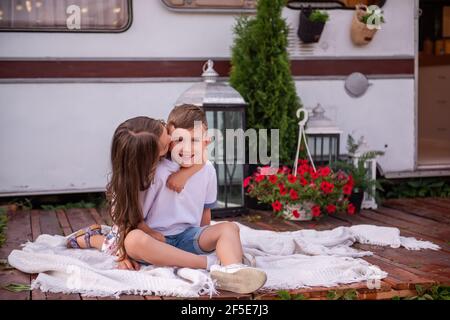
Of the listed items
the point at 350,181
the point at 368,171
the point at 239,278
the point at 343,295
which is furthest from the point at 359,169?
the point at 239,278

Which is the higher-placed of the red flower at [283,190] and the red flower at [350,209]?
the red flower at [283,190]

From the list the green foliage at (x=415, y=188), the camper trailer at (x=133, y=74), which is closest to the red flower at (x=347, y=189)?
the camper trailer at (x=133, y=74)

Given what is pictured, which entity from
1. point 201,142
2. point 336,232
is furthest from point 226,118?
point 201,142

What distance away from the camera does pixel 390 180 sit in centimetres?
614

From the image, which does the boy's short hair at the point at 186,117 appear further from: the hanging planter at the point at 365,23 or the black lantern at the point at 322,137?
the hanging planter at the point at 365,23

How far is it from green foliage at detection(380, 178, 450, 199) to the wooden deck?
26cm

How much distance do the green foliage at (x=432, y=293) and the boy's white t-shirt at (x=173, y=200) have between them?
104cm

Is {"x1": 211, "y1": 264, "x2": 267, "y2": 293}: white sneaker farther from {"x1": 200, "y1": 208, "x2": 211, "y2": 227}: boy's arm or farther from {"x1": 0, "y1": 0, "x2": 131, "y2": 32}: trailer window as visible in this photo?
{"x1": 0, "y1": 0, "x2": 131, "y2": 32}: trailer window

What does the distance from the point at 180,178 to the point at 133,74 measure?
227 cm

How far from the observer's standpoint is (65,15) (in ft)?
17.2

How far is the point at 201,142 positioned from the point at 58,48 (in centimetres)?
236

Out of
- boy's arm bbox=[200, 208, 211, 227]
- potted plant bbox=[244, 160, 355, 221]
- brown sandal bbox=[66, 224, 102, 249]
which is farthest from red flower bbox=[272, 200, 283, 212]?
brown sandal bbox=[66, 224, 102, 249]

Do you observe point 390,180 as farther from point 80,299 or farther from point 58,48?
point 80,299

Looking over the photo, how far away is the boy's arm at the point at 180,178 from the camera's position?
337cm
